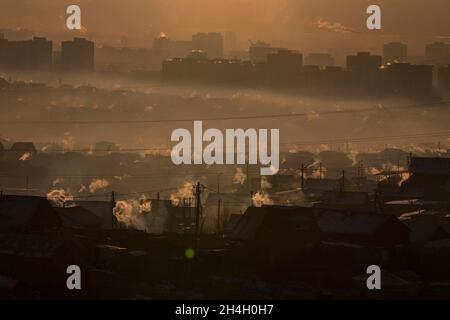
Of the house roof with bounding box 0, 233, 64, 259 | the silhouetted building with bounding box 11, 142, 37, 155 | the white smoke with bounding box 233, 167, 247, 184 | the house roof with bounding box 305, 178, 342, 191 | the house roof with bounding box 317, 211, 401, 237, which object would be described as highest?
the silhouetted building with bounding box 11, 142, 37, 155

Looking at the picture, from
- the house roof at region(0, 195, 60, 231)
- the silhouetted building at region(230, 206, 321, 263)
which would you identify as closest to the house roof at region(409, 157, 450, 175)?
the silhouetted building at region(230, 206, 321, 263)

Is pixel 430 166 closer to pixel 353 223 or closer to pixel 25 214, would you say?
pixel 353 223

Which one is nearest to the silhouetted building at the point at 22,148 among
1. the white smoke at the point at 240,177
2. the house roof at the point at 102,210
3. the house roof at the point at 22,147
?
the house roof at the point at 22,147

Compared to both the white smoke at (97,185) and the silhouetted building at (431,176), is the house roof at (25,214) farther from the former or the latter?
the white smoke at (97,185)

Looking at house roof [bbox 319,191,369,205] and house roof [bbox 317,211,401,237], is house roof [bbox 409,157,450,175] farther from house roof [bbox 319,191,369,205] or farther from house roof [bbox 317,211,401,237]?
house roof [bbox 317,211,401,237]
